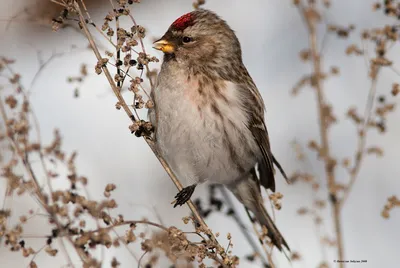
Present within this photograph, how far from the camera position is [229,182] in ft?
11.6

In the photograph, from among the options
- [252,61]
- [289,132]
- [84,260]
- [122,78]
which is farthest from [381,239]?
[84,260]

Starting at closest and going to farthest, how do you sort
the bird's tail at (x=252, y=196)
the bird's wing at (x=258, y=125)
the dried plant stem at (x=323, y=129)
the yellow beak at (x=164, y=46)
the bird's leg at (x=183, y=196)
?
the dried plant stem at (x=323, y=129)
the bird's leg at (x=183, y=196)
the yellow beak at (x=164, y=46)
the bird's wing at (x=258, y=125)
the bird's tail at (x=252, y=196)

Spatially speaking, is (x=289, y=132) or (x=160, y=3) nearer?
(x=289, y=132)

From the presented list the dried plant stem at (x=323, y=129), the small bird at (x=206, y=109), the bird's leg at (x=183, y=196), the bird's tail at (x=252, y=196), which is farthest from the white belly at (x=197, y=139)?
the dried plant stem at (x=323, y=129)

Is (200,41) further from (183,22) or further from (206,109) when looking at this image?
(206,109)

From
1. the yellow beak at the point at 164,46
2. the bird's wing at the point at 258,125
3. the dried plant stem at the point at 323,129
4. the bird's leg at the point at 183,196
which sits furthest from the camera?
the bird's wing at the point at 258,125

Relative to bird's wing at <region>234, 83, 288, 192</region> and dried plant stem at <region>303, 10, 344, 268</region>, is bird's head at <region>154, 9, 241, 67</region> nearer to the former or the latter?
bird's wing at <region>234, 83, 288, 192</region>

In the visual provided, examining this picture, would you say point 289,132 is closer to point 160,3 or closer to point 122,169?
point 122,169

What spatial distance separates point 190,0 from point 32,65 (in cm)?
154

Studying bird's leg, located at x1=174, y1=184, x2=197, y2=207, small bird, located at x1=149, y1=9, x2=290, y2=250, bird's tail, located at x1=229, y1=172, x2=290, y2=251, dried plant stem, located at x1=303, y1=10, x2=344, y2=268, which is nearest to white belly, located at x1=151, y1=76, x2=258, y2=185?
small bird, located at x1=149, y1=9, x2=290, y2=250

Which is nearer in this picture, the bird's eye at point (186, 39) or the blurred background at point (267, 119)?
the bird's eye at point (186, 39)

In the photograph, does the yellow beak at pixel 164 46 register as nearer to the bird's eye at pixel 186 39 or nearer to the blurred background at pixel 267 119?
the bird's eye at pixel 186 39

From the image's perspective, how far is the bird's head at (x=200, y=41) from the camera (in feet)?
10.1

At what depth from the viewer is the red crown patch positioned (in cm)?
308
